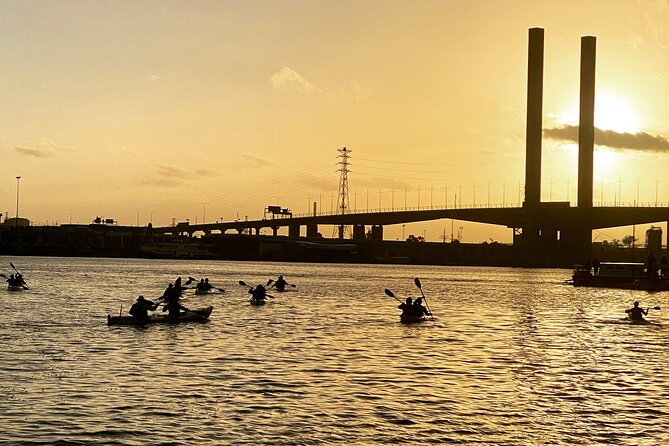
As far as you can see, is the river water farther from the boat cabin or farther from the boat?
the boat cabin

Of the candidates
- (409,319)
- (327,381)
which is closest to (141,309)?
(409,319)

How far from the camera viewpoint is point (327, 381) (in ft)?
100

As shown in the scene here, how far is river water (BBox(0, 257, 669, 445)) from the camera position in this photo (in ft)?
75.2

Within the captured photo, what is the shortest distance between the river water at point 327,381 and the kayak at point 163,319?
536 mm

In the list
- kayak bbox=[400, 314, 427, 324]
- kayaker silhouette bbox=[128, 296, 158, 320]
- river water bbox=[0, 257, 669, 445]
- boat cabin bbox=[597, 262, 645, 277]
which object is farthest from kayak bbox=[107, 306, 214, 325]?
boat cabin bbox=[597, 262, 645, 277]

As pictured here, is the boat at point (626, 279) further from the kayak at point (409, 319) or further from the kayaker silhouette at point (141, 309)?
the kayaker silhouette at point (141, 309)

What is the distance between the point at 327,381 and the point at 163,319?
18492 mm

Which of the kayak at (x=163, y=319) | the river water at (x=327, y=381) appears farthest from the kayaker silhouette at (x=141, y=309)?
the river water at (x=327, y=381)

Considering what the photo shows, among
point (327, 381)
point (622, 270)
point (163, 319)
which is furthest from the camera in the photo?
point (622, 270)

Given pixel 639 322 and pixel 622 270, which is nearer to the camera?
pixel 639 322

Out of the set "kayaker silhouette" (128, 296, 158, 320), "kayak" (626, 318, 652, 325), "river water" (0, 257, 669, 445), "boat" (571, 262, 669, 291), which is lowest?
"river water" (0, 257, 669, 445)

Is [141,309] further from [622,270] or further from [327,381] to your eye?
[622,270]

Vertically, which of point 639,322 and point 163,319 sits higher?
point 163,319

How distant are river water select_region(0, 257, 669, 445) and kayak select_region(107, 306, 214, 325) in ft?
1.76
